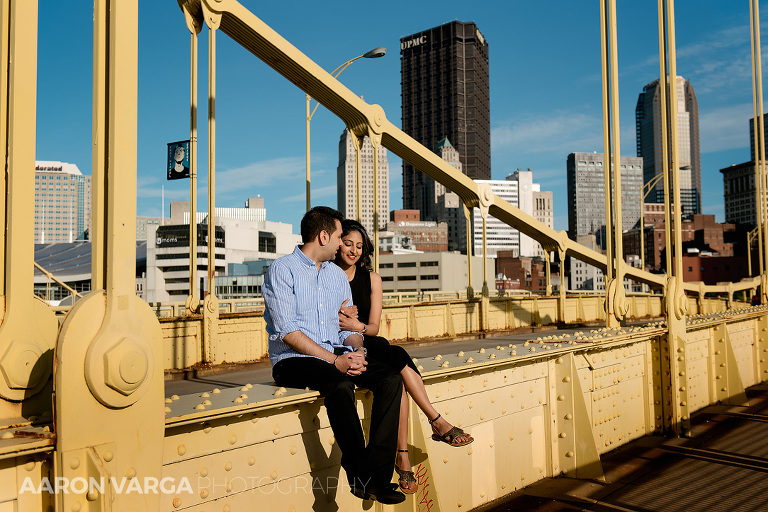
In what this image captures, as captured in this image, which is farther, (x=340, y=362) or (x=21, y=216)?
(x=340, y=362)

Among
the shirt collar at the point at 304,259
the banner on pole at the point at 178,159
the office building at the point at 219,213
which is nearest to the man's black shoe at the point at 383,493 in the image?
the shirt collar at the point at 304,259

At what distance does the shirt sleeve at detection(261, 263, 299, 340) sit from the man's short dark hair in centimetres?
33

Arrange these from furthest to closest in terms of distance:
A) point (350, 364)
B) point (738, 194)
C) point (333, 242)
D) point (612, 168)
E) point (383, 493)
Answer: point (738, 194) < point (612, 168) < point (333, 242) < point (350, 364) < point (383, 493)

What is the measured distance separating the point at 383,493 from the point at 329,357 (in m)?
0.76

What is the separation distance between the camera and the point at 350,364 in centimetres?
328

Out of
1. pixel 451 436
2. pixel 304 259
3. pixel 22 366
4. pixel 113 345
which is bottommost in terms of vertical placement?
pixel 451 436

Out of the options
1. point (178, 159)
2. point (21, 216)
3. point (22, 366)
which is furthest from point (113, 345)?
point (178, 159)

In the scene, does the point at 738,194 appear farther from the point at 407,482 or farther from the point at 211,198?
the point at 407,482

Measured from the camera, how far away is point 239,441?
2863 millimetres

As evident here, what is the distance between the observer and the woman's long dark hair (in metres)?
4.20

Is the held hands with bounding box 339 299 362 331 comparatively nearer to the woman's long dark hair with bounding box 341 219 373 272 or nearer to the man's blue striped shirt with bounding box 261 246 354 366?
the man's blue striped shirt with bounding box 261 246 354 366

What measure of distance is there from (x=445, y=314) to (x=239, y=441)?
16.3 meters

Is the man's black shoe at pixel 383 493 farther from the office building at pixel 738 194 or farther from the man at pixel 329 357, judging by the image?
the office building at pixel 738 194

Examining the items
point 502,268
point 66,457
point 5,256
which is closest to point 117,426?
point 66,457
